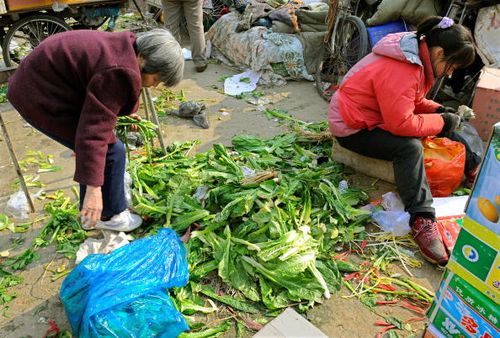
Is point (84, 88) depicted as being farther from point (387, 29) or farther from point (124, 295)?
point (387, 29)

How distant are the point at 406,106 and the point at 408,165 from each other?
48 cm

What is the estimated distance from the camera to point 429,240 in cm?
307

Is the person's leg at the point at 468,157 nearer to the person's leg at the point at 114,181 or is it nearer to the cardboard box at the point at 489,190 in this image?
the cardboard box at the point at 489,190

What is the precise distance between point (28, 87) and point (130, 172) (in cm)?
143

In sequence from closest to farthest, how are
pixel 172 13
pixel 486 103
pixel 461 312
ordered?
pixel 461 312
pixel 486 103
pixel 172 13

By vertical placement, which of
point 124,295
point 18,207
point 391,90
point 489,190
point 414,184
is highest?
point 489,190

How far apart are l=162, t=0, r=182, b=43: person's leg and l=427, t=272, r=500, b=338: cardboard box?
5758 mm

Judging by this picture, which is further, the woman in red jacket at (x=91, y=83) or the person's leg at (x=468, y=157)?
the person's leg at (x=468, y=157)

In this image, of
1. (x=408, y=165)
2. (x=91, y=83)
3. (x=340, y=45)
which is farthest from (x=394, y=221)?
(x=340, y=45)

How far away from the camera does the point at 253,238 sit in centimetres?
307

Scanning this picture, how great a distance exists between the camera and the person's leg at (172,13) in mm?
6441

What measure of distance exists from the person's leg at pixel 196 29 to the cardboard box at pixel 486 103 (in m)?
4.12

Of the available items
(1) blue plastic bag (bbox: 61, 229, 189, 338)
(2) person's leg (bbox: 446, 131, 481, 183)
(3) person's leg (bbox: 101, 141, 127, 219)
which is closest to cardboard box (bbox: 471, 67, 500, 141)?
(2) person's leg (bbox: 446, 131, 481, 183)

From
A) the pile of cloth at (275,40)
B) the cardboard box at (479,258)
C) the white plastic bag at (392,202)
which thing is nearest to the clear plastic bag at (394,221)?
the white plastic bag at (392,202)
